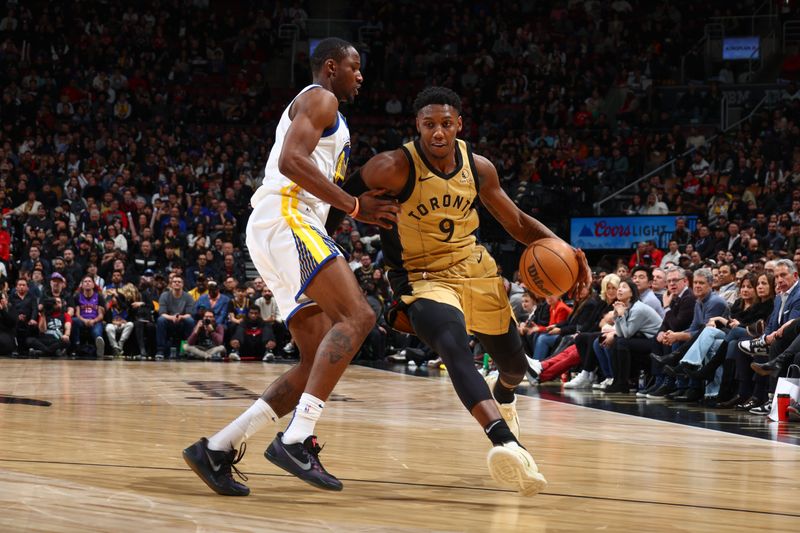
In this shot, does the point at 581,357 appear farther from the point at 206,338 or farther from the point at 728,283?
the point at 206,338

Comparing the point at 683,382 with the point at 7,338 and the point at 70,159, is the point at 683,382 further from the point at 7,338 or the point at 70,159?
the point at 70,159

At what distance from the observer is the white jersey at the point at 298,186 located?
12.8 ft

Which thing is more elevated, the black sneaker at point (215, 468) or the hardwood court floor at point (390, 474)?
the black sneaker at point (215, 468)

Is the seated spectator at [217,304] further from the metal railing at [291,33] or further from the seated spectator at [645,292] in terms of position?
the metal railing at [291,33]

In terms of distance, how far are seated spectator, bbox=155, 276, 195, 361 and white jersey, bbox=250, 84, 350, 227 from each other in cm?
1007

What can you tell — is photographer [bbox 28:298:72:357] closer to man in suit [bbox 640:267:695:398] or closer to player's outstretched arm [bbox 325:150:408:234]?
man in suit [bbox 640:267:695:398]

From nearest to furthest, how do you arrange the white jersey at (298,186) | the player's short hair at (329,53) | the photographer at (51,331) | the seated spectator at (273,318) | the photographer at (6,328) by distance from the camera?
1. the white jersey at (298,186)
2. the player's short hair at (329,53)
3. the photographer at (6,328)
4. the photographer at (51,331)
5. the seated spectator at (273,318)

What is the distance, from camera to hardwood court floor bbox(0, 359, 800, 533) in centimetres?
310

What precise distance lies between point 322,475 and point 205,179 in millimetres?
15137

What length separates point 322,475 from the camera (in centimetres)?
361

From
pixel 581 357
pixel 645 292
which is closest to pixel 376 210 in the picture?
pixel 645 292

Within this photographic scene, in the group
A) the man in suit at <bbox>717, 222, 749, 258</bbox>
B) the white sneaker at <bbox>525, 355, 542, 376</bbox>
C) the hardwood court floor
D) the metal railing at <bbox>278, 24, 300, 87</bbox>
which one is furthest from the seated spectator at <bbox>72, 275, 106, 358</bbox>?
the metal railing at <bbox>278, 24, 300, 87</bbox>

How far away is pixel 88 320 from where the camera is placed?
13719mm

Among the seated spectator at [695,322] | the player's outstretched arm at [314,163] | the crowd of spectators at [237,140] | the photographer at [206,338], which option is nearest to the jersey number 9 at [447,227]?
the player's outstretched arm at [314,163]
